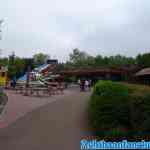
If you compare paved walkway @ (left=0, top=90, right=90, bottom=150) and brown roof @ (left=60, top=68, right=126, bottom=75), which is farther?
brown roof @ (left=60, top=68, right=126, bottom=75)

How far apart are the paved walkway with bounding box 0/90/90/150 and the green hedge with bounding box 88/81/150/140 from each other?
33.1 inches

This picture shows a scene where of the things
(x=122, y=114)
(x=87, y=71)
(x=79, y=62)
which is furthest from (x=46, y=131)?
(x=79, y=62)

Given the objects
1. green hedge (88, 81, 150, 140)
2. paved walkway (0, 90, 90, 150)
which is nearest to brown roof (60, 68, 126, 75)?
paved walkway (0, 90, 90, 150)

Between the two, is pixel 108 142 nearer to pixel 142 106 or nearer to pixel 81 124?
pixel 142 106

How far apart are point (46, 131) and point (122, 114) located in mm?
2692

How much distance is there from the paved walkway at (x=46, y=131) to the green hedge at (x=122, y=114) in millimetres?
840

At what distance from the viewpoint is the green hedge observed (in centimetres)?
755

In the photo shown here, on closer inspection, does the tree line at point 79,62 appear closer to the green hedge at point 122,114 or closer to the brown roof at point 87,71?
the brown roof at point 87,71

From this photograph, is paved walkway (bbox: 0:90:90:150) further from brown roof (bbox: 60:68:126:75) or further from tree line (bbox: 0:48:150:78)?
brown roof (bbox: 60:68:126:75)

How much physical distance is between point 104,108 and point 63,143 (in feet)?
5.77

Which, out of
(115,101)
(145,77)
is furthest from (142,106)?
(145,77)

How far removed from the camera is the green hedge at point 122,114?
755cm

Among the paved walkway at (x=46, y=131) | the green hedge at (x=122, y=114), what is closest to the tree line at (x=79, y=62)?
the paved walkway at (x=46, y=131)

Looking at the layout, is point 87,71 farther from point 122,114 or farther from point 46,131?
point 122,114
